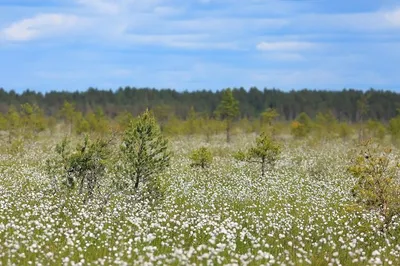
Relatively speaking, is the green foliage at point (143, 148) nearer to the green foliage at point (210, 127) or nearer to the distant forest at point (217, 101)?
the green foliage at point (210, 127)

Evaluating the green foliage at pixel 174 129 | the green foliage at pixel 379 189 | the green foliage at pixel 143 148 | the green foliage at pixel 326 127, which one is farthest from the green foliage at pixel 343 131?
the green foliage at pixel 379 189

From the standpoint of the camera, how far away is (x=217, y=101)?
158875 mm

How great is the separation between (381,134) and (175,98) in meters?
120

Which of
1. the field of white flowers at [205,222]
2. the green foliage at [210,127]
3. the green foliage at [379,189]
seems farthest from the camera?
the green foliage at [210,127]

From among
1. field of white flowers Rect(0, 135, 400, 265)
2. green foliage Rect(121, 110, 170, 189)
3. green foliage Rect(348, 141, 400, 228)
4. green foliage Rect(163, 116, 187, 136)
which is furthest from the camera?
green foliage Rect(163, 116, 187, 136)

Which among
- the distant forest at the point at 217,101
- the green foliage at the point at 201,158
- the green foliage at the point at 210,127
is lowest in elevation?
the green foliage at the point at 201,158

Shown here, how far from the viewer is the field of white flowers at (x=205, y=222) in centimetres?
1030

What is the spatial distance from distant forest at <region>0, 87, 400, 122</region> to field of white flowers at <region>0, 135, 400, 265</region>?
4306 inches

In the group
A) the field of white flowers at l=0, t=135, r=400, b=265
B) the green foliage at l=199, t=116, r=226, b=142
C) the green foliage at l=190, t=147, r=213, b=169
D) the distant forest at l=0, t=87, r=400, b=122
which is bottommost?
the field of white flowers at l=0, t=135, r=400, b=265

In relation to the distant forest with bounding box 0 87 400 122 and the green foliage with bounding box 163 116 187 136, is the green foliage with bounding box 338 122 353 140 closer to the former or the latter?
the green foliage with bounding box 163 116 187 136

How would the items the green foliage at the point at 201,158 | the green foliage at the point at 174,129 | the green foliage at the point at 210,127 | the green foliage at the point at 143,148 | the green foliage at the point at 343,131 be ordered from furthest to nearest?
the green foliage at the point at 343,131 → the green foliage at the point at 210,127 → the green foliage at the point at 174,129 → the green foliage at the point at 201,158 → the green foliage at the point at 143,148

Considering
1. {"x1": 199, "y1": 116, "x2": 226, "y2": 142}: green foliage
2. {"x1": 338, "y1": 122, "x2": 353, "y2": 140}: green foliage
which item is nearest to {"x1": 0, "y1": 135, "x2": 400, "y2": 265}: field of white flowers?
{"x1": 199, "y1": 116, "x2": 226, "y2": 142}: green foliage

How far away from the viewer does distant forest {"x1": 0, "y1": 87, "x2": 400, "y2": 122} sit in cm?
14338

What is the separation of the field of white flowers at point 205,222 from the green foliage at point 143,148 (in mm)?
1286
